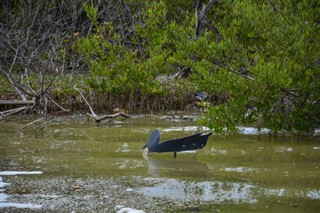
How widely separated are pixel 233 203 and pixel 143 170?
1807 mm

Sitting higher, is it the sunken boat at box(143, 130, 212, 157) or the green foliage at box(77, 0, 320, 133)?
the green foliage at box(77, 0, 320, 133)

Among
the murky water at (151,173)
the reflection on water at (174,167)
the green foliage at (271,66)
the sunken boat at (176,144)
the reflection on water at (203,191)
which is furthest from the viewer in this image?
the green foliage at (271,66)

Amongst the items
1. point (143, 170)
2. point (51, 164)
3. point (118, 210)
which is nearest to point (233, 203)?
point (118, 210)

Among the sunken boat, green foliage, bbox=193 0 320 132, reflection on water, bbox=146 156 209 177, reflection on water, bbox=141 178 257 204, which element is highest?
green foliage, bbox=193 0 320 132

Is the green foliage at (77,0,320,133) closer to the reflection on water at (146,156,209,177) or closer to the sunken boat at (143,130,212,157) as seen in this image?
the sunken boat at (143,130,212,157)

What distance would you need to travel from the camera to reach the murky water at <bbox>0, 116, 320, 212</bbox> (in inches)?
248

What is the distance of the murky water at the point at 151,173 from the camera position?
6289mm

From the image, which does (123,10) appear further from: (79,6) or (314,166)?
(314,166)

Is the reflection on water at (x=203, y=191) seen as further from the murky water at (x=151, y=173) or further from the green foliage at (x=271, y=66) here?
the green foliage at (x=271, y=66)

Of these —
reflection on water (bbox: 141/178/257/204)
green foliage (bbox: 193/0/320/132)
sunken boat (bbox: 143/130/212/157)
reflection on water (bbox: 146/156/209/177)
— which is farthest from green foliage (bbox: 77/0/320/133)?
reflection on water (bbox: 141/178/257/204)

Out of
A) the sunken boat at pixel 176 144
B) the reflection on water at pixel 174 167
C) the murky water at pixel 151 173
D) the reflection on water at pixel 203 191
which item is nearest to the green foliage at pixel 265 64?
the murky water at pixel 151 173

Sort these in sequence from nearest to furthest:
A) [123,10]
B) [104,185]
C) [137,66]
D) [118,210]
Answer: [118,210] < [104,185] < [137,66] < [123,10]

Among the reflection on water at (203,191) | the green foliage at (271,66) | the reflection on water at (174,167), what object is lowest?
the reflection on water at (203,191)

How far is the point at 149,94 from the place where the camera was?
15.1m
